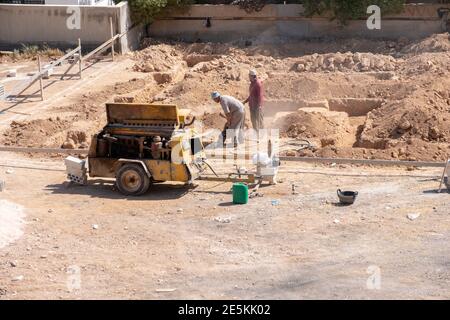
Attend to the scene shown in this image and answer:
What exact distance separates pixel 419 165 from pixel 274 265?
5.12 meters

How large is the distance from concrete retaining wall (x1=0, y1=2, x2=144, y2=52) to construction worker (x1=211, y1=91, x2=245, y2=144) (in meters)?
10.7

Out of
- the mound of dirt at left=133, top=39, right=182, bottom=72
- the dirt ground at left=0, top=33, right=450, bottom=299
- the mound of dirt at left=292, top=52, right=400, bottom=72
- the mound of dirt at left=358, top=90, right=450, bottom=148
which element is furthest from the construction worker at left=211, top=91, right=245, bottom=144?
the mound of dirt at left=133, top=39, right=182, bottom=72

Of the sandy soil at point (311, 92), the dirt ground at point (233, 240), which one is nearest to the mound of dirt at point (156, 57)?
the sandy soil at point (311, 92)

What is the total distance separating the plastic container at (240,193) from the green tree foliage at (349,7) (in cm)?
1419

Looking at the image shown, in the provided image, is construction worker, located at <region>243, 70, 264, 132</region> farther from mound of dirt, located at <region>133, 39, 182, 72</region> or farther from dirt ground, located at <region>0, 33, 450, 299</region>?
mound of dirt, located at <region>133, 39, 182, 72</region>

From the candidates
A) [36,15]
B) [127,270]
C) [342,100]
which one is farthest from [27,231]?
[36,15]

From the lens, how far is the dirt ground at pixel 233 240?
1120 centimetres

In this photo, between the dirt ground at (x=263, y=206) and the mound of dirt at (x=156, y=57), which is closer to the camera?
the dirt ground at (x=263, y=206)

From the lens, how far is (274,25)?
29047 millimetres

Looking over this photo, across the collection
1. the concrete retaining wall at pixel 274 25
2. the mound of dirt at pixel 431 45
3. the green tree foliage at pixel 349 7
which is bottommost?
the mound of dirt at pixel 431 45

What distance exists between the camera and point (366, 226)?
43.8 feet

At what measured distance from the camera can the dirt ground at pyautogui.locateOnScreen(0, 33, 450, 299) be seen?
11430 millimetres

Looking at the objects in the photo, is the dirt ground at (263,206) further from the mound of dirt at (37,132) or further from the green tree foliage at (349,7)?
the green tree foliage at (349,7)

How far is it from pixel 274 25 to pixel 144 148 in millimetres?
14620
